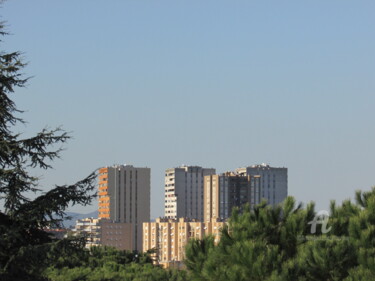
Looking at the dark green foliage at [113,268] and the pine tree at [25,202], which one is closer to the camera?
the pine tree at [25,202]

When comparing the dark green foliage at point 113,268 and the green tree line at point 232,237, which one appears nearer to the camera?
the green tree line at point 232,237

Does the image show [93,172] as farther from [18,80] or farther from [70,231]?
[18,80]

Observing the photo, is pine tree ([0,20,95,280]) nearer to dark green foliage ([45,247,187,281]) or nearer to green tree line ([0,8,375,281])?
green tree line ([0,8,375,281])

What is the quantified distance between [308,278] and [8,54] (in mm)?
7393

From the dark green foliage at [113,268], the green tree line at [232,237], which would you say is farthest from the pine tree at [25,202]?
the dark green foliage at [113,268]

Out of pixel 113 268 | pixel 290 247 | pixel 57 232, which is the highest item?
pixel 57 232

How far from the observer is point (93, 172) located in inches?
632

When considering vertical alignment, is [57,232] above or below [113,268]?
above

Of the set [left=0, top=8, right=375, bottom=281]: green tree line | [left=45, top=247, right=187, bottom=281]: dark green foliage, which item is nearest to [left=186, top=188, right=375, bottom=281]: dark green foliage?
[left=0, top=8, right=375, bottom=281]: green tree line

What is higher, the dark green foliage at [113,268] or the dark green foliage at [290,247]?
the dark green foliage at [290,247]

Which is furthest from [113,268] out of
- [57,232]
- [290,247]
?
[290,247]

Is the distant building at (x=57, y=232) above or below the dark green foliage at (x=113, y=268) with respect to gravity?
above

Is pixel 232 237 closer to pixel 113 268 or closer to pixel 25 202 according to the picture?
pixel 25 202

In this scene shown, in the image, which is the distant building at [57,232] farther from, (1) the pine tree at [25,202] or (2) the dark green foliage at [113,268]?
(2) the dark green foliage at [113,268]
